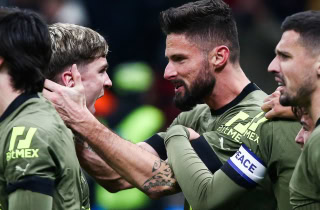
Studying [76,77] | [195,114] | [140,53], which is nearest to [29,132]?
[76,77]

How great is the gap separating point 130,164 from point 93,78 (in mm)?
526

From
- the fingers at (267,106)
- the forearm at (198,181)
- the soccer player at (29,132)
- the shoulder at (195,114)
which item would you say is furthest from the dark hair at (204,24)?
the soccer player at (29,132)

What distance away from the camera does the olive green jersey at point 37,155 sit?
9.75 ft

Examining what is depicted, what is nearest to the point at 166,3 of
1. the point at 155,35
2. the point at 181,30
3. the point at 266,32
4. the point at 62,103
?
the point at 155,35

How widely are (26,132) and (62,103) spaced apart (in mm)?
982

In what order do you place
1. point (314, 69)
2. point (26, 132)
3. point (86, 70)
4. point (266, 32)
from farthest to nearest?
point (266, 32)
point (86, 70)
point (314, 69)
point (26, 132)

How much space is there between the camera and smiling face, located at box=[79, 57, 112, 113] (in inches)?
167

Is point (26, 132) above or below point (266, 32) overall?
above

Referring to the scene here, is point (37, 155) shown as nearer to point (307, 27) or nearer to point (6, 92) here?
point (6, 92)

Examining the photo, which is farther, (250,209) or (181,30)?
(181,30)

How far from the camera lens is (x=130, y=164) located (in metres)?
4.15

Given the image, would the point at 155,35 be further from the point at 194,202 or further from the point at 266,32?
the point at 194,202

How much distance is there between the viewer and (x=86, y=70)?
4238mm

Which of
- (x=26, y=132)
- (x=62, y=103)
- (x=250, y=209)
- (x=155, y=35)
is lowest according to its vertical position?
(x=155, y=35)
